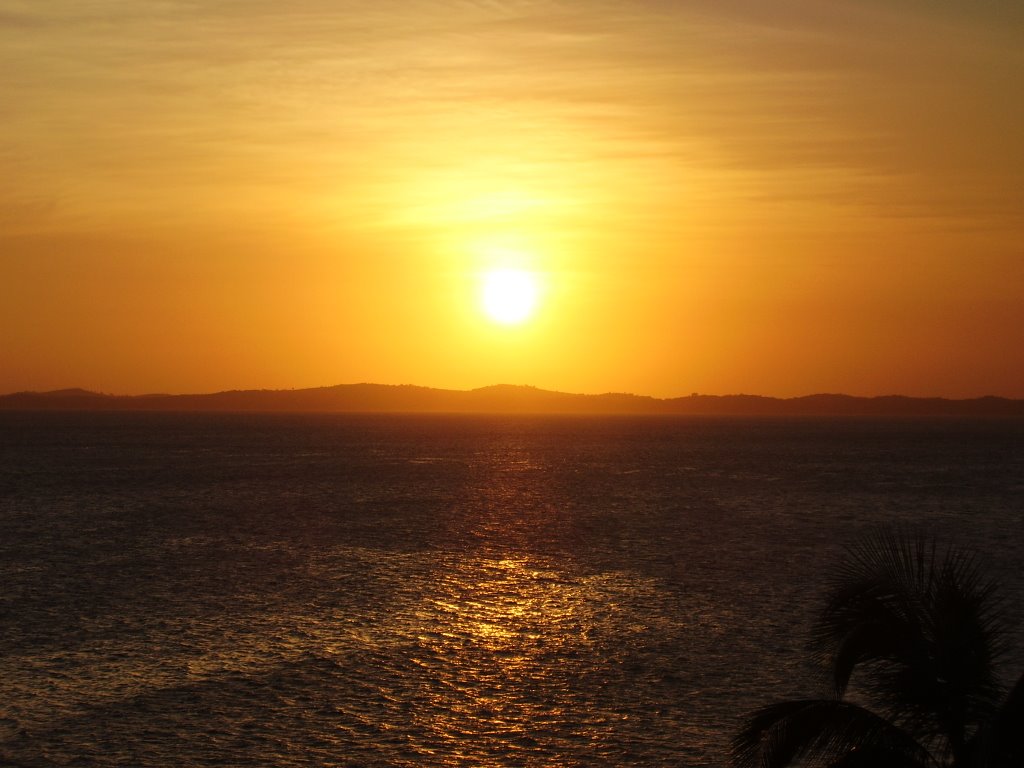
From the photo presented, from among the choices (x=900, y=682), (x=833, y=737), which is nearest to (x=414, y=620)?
(x=833, y=737)

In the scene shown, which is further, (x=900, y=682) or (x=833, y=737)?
(x=833, y=737)

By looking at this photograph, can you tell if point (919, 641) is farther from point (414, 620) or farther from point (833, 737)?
point (414, 620)

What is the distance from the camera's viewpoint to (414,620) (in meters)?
41.4

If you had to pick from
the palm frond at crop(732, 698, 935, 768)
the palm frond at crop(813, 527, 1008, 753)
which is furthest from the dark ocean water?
the palm frond at crop(813, 527, 1008, 753)

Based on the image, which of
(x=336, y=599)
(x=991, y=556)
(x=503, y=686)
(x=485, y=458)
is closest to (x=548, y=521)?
A: (x=991, y=556)

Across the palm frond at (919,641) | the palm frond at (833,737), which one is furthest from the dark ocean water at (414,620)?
the palm frond at (919,641)

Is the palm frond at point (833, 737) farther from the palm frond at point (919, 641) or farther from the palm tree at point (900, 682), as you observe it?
the palm frond at point (919, 641)

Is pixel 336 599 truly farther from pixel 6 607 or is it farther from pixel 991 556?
pixel 991 556

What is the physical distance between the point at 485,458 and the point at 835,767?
16223 centimetres

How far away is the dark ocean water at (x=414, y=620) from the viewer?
2762 cm

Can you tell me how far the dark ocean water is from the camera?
27625 millimetres

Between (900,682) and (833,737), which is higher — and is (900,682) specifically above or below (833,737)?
above

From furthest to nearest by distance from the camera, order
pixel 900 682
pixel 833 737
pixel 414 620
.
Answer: pixel 414 620, pixel 833 737, pixel 900 682

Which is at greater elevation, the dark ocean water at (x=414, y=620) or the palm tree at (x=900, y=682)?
the palm tree at (x=900, y=682)
